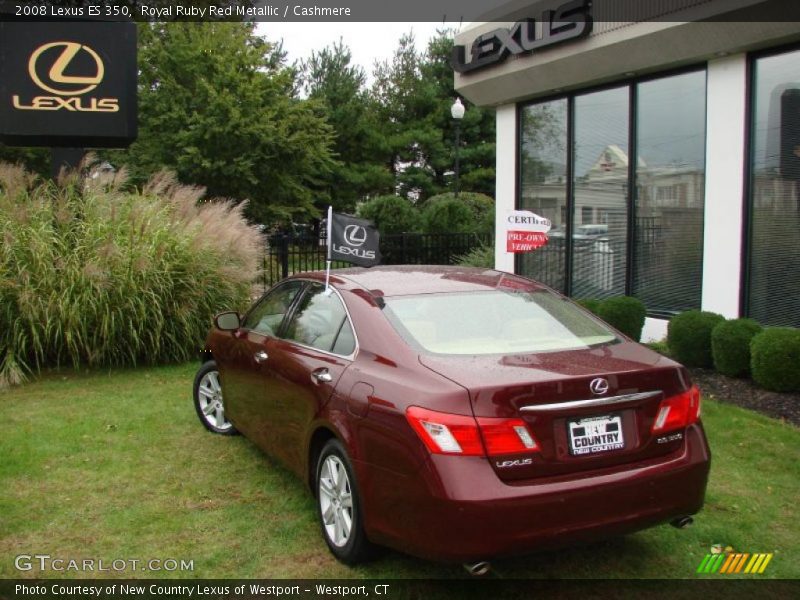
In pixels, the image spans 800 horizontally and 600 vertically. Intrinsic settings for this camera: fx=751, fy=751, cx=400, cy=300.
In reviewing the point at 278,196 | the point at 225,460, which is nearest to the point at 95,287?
the point at 225,460

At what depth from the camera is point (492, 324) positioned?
13.2 feet

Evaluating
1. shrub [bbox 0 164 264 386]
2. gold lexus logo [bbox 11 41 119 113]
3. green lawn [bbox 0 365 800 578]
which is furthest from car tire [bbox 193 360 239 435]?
gold lexus logo [bbox 11 41 119 113]

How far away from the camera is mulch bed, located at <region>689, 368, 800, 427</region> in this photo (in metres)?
6.45

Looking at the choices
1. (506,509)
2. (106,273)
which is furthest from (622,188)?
(506,509)

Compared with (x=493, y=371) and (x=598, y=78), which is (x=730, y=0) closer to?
(x=598, y=78)

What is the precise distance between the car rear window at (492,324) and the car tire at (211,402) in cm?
258

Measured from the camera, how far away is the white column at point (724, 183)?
8602 mm

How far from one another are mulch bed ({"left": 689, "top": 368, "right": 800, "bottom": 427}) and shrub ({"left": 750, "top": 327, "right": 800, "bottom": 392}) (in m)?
0.12

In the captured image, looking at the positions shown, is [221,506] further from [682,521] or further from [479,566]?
[682,521]

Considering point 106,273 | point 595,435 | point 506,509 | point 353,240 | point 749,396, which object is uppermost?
point 353,240

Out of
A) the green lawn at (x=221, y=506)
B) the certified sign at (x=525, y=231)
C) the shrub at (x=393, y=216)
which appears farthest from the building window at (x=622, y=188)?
the shrub at (x=393, y=216)

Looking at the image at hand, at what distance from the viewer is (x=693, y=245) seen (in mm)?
9320

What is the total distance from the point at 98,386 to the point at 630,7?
7629mm

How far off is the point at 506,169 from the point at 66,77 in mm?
6592
